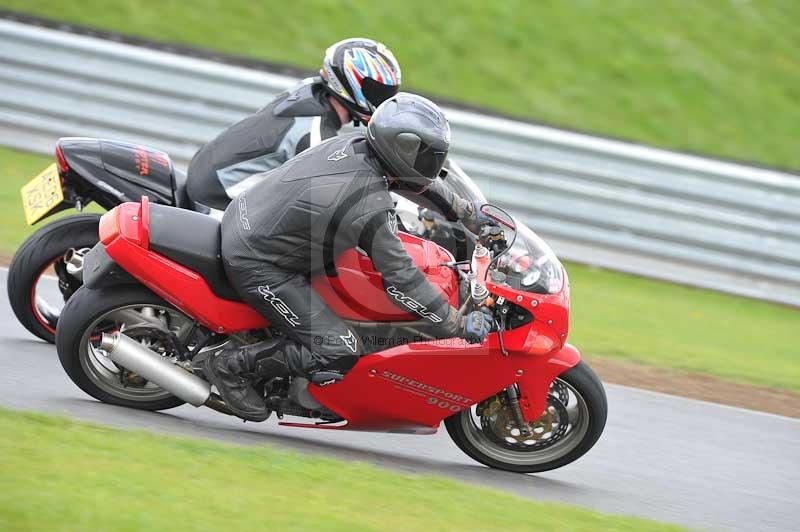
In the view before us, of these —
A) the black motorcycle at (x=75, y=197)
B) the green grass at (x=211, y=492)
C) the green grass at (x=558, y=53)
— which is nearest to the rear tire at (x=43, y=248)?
the black motorcycle at (x=75, y=197)

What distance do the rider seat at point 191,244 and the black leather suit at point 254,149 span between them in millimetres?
871

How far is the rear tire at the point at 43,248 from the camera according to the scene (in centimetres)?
604

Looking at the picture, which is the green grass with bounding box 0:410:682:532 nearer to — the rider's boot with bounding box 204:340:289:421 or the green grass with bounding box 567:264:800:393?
the rider's boot with bounding box 204:340:289:421

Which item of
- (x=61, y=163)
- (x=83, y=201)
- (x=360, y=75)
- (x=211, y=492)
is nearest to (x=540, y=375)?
(x=211, y=492)

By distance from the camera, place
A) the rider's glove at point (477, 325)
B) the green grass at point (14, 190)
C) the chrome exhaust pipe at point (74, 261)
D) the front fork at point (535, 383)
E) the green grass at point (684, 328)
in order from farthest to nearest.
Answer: the green grass at point (14, 190) → the green grass at point (684, 328) → the chrome exhaust pipe at point (74, 261) → the front fork at point (535, 383) → the rider's glove at point (477, 325)

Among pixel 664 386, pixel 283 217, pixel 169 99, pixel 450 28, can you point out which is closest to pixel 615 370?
pixel 664 386

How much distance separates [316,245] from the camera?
5.09m

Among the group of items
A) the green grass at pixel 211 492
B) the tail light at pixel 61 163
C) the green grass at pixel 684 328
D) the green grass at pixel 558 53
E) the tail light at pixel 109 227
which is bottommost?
the green grass at pixel 211 492

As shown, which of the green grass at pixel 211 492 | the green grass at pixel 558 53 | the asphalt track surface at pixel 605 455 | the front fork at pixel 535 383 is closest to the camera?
the green grass at pixel 211 492

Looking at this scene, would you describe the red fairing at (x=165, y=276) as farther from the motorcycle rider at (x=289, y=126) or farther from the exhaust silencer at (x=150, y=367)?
the motorcycle rider at (x=289, y=126)

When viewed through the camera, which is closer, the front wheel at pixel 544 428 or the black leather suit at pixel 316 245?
the black leather suit at pixel 316 245

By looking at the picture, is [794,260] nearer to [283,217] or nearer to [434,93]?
[434,93]

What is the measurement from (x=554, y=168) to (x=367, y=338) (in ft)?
16.7

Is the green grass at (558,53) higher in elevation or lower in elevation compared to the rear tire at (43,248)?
higher
